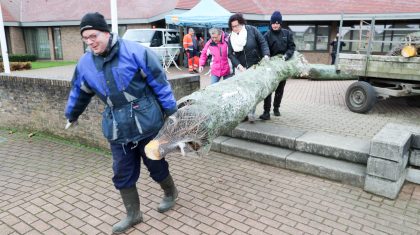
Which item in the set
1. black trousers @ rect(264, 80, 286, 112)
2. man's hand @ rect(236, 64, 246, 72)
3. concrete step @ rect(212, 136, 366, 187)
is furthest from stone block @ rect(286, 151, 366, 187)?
man's hand @ rect(236, 64, 246, 72)

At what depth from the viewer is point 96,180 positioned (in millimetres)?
4746

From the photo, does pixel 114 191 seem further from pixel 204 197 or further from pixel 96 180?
pixel 204 197

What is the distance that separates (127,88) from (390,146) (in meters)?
3.01

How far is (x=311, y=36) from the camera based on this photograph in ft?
59.9

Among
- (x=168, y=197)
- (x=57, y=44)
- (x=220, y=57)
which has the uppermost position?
(x=220, y=57)

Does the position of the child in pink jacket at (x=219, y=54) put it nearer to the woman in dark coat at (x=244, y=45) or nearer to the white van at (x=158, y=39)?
the woman in dark coat at (x=244, y=45)

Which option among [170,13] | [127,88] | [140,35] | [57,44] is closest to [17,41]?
[57,44]

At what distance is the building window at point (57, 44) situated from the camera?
2417 centimetres

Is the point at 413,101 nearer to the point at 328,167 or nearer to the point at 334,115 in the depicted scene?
the point at 334,115

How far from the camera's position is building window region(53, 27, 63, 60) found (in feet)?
79.3

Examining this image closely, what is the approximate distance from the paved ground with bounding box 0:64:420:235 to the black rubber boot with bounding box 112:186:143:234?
0.30ft

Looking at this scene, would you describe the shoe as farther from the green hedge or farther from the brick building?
the green hedge

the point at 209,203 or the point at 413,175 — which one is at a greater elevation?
the point at 413,175

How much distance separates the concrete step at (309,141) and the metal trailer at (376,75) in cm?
244
